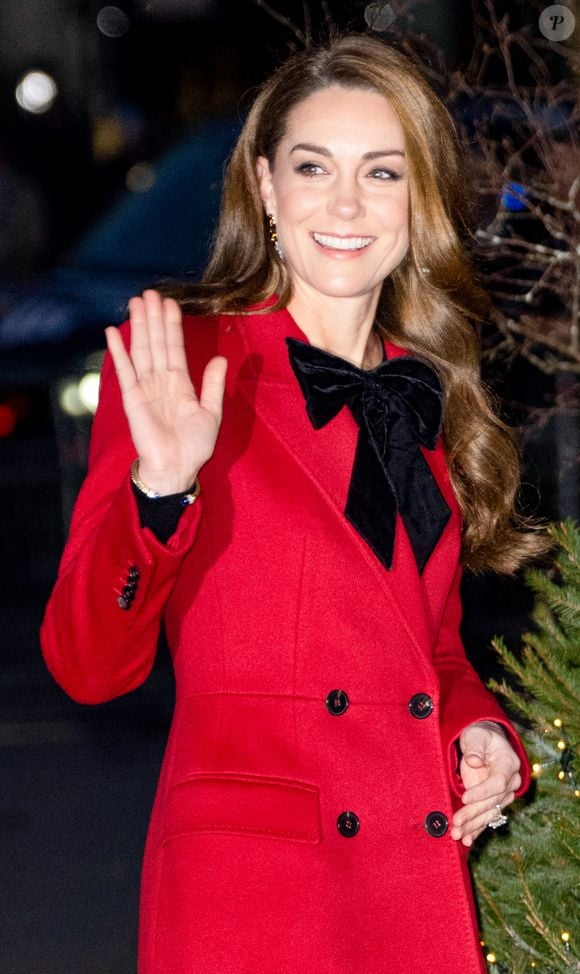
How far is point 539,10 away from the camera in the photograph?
5.99 m

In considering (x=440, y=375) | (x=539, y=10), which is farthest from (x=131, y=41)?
(x=440, y=375)

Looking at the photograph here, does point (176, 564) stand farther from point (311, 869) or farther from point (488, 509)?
point (488, 509)

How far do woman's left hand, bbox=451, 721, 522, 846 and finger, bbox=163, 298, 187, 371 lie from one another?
2.68 ft

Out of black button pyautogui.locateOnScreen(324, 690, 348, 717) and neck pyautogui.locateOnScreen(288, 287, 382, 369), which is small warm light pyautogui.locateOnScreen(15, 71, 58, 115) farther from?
black button pyautogui.locateOnScreen(324, 690, 348, 717)

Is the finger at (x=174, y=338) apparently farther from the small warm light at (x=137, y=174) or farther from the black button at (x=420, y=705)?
the small warm light at (x=137, y=174)

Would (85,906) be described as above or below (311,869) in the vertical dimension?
below

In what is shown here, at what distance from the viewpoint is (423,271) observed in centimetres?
325

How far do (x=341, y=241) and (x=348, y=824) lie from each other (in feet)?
3.38

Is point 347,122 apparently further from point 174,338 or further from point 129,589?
point 129,589

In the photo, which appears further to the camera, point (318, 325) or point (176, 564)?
point (318, 325)

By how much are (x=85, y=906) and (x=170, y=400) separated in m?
3.52

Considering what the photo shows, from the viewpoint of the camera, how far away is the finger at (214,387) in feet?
8.13

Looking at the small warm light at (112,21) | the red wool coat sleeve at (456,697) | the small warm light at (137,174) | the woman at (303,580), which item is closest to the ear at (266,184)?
the woman at (303,580)

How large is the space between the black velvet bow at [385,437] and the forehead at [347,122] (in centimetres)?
39
